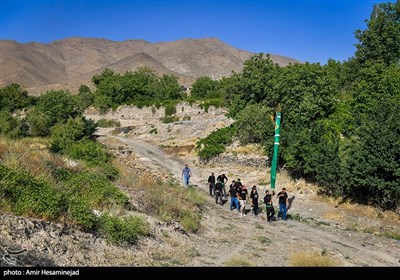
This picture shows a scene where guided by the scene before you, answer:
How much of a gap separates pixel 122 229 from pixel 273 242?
232 inches

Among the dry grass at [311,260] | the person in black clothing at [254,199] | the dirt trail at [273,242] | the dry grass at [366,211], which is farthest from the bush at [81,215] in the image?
the dry grass at [366,211]

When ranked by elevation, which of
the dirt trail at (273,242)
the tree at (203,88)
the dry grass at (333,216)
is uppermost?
the tree at (203,88)

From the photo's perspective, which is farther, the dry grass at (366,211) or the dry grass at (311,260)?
the dry grass at (366,211)

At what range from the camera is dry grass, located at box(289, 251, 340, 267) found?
34.8 feet

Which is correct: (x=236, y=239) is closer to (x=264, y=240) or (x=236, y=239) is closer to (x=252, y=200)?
(x=264, y=240)

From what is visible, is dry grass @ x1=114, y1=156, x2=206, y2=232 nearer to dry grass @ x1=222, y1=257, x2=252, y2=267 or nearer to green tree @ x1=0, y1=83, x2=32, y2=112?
dry grass @ x1=222, y1=257, x2=252, y2=267

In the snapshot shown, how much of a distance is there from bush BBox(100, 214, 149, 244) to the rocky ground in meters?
0.24

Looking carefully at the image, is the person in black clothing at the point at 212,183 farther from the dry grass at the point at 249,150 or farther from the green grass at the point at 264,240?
the dry grass at the point at 249,150

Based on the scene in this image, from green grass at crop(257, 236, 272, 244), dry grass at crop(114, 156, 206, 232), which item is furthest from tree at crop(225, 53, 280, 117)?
green grass at crop(257, 236, 272, 244)

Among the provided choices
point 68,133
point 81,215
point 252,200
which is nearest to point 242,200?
point 252,200

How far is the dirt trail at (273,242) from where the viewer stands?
11570 mm

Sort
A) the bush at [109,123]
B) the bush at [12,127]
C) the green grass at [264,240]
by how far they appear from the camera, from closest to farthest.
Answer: the green grass at [264,240] < the bush at [12,127] < the bush at [109,123]
